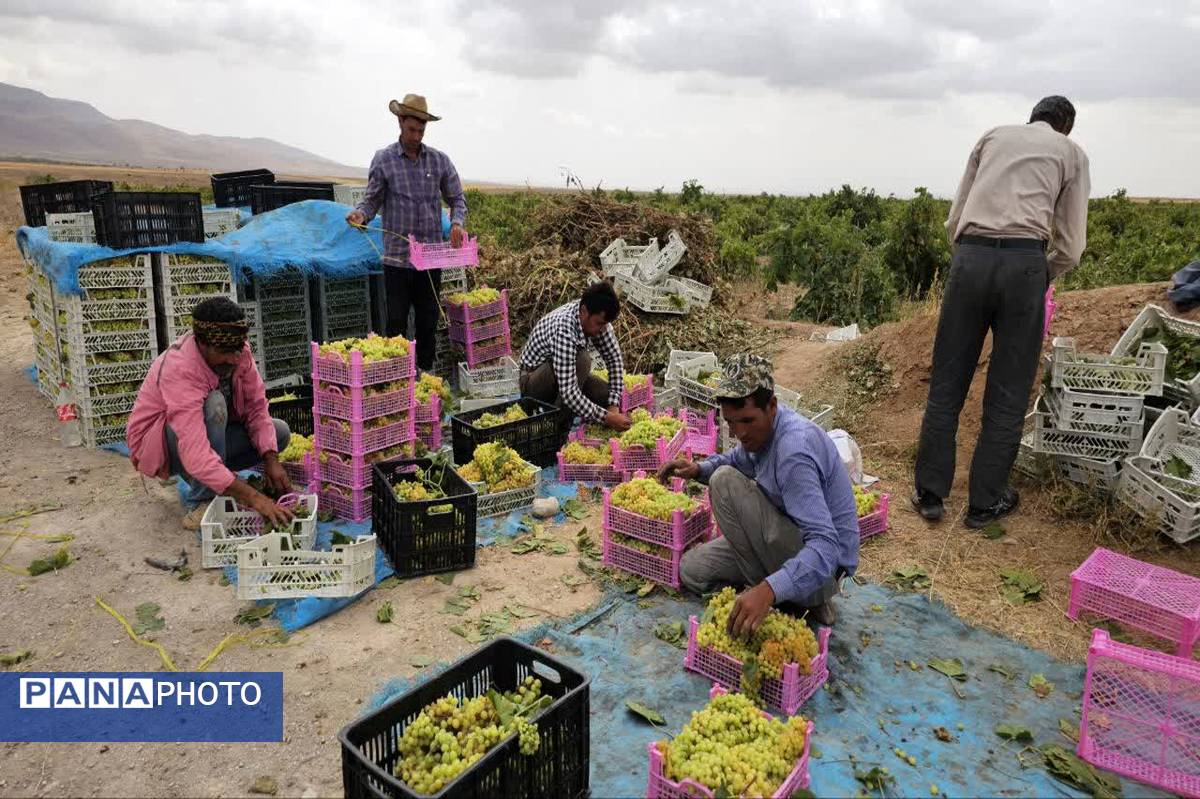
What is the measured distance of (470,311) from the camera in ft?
31.4

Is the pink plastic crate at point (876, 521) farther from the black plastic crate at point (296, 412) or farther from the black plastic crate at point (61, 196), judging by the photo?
the black plastic crate at point (61, 196)

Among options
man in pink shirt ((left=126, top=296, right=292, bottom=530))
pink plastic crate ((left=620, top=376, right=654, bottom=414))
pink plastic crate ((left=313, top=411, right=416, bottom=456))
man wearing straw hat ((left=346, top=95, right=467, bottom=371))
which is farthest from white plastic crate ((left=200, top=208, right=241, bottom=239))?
pink plastic crate ((left=620, top=376, right=654, bottom=414))

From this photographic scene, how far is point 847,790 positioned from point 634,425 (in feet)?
13.3

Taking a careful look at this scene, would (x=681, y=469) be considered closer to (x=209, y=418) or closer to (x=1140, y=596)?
(x=1140, y=596)

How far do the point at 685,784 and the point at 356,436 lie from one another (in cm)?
396

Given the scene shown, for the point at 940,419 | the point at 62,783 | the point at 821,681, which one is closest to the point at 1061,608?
the point at 940,419

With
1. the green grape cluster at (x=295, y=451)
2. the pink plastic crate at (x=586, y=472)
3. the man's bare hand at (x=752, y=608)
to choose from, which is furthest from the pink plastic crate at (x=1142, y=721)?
the green grape cluster at (x=295, y=451)

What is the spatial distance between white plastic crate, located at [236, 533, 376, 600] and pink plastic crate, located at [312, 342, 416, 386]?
1444mm

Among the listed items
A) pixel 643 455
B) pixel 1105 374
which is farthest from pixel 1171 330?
pixel 643 455

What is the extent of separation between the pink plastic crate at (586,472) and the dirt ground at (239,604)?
2.34 ft

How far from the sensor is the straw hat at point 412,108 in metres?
8.52

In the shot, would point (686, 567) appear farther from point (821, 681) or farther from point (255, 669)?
point (255, 669)

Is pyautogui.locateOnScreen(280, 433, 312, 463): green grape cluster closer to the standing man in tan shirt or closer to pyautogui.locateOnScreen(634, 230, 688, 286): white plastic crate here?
the standing man in tan shirt

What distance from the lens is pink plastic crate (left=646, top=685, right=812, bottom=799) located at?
3311 mm
